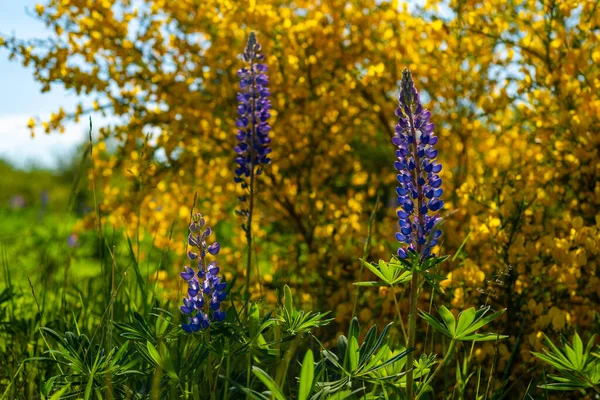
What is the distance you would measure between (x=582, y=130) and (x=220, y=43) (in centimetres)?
236

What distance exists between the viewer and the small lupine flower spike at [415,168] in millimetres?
1981

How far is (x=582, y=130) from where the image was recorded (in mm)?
3461

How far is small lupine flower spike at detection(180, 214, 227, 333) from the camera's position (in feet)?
6.88

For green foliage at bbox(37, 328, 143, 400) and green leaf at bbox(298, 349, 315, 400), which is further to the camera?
green foliage at bbox(37, 328, 143, 400)

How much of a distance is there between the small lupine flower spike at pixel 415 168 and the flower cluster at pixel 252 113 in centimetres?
100

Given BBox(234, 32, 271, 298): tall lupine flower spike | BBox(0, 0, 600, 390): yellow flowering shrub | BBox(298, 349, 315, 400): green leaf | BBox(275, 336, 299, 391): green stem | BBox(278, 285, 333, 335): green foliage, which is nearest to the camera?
BBox(298, 349, 315, 400): green leaf

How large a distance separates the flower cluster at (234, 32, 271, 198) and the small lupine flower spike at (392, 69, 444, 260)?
1.00 m

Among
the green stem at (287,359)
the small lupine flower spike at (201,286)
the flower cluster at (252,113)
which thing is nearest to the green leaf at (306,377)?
the green stem at (287,359)

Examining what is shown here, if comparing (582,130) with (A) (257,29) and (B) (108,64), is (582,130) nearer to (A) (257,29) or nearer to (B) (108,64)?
(A) (257,29)

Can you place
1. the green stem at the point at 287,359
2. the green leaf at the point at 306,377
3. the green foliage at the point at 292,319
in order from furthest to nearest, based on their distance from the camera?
the green foliage at the point at 292,319
the green stem at the point at 287,359
the green leaf at the point at 306,377

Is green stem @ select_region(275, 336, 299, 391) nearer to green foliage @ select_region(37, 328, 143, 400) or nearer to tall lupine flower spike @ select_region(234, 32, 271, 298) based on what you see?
green foliage @ select_region(37, 328, 143, 400)

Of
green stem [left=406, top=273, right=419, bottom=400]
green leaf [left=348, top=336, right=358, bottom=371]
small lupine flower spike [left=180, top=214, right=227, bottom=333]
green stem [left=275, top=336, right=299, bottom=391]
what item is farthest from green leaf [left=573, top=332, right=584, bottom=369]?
small lupine flower spike [left=180, top=214, right=227, bottom=333]

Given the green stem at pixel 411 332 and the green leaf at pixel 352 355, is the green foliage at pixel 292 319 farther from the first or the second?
the green stem at pixel 411 332

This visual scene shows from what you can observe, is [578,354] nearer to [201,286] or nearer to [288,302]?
[288,302]
